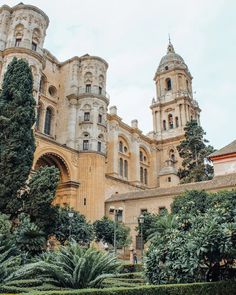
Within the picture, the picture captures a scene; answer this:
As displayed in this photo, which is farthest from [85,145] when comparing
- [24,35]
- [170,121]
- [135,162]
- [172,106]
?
[172,106]

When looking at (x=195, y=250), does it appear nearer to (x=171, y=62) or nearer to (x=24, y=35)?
(x=24, y=35)

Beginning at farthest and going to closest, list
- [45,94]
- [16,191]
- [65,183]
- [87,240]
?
[45,94], [65,183], [87,240], [16,191]

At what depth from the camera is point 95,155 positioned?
107ft

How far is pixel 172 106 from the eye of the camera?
54.2 metres

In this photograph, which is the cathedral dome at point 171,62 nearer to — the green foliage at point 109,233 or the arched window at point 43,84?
the arched window at point 43,84

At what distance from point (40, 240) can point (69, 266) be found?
259 inches

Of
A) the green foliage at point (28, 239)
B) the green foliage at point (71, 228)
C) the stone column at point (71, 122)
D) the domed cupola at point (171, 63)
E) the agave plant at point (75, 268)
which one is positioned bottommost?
the agave plant at point (75, 268)

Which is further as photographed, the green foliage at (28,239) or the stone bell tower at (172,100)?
the stone bell tower at (172,100)

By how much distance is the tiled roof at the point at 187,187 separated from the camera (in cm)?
2603

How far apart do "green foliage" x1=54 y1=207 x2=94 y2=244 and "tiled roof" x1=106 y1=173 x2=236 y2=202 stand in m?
9.28

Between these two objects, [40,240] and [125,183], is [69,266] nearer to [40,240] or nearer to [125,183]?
[40,240]

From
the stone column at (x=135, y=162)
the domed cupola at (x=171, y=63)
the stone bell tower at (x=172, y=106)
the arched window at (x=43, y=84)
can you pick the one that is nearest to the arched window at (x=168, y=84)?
the stone bell tower at (x=172, y=106)

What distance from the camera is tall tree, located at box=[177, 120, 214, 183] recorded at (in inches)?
1415

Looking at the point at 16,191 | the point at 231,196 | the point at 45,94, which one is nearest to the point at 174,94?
the point at 45,94
